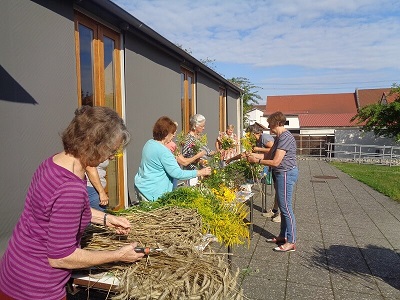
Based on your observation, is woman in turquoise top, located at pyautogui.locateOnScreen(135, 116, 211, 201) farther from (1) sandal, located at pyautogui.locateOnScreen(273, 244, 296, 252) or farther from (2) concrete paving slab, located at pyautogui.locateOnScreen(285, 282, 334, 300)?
(1) sandal, located at pyautogui.locateOnScreen(273, 244, 296, 252)

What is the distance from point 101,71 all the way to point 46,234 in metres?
3.64

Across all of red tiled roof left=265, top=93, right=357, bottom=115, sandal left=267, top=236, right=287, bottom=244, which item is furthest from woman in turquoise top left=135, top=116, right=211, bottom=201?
red tiled roof left=265, top=93, right=357, bottom=115

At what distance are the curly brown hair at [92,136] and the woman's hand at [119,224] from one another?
1.86 feet

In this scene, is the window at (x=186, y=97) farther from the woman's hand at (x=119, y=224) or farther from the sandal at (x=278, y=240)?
the woman's hand at (x=119, y=224)

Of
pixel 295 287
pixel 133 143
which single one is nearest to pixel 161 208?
pixel 295 287

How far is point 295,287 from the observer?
145 inches

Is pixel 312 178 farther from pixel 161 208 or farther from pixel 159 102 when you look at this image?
pixel 161 208

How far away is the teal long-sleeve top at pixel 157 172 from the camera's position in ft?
10.7

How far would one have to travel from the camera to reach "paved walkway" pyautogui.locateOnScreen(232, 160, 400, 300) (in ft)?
11.9

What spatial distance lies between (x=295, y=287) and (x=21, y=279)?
2987 millimetres

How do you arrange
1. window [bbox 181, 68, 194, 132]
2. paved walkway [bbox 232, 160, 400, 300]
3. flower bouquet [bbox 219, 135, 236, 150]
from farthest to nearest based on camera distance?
window [bbox 181, 68, 194, 132] → flower bouquet [bbox 219, 135, 236, 150] → paved walkway [bbox 232, 160, 400, 300]

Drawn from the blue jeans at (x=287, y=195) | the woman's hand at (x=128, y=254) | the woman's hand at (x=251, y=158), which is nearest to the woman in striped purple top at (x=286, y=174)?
the blue jeans at (x=287, y=195)

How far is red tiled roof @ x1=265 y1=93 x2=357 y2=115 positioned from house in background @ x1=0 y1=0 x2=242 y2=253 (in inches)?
1646

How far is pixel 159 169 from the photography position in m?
3.39
